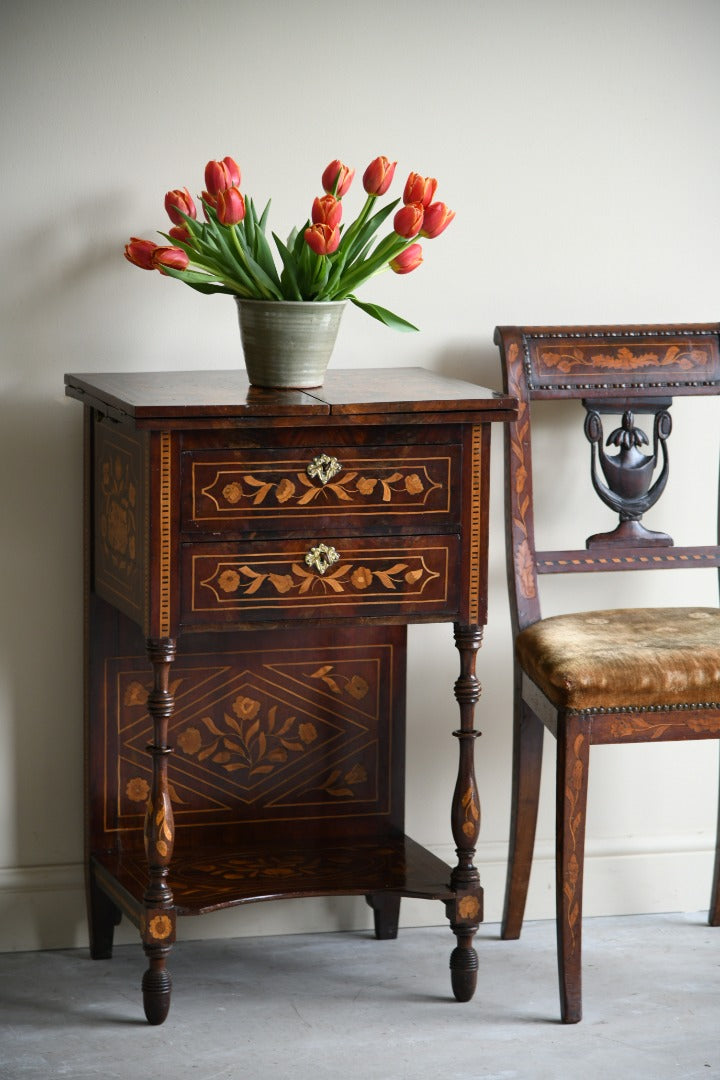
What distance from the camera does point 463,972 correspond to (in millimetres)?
2535

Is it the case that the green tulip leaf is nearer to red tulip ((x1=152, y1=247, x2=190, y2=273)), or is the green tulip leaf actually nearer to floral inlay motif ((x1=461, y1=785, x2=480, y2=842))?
red tulip ((x1=152, y1=247, x2=190, y2=273))

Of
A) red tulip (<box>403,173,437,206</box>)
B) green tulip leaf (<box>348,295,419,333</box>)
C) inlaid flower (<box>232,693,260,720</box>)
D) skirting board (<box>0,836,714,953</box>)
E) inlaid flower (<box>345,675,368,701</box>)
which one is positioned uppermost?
red tulip (<box>403,173,437,206</box>)

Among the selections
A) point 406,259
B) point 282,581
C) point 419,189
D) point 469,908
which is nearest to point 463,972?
point 469,908

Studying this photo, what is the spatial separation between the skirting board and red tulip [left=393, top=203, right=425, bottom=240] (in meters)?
1.21

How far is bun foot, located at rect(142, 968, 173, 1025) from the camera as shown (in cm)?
241

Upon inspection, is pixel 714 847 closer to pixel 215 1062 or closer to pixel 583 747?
pixel 583 747

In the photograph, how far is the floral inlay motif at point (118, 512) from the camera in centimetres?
236

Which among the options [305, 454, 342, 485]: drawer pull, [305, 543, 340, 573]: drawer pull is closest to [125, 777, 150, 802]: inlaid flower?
[305, 543, 340, 573]: drawer pull

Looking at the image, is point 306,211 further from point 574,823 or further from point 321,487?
point 574,823

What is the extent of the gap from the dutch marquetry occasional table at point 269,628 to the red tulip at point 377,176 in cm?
32

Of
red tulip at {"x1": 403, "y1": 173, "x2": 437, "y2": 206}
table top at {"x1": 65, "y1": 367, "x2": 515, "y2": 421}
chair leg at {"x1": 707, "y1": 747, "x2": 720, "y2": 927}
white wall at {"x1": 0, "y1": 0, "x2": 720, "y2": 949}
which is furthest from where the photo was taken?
chair leg at {"x1": 707, "y1": 747, "x2": 720, "y2": 927}

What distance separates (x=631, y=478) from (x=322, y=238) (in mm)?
807

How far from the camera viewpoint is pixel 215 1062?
7.55 feet

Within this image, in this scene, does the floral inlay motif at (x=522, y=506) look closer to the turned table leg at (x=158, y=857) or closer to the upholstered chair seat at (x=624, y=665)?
the upholstered chair seat at (x=624, y=665)
